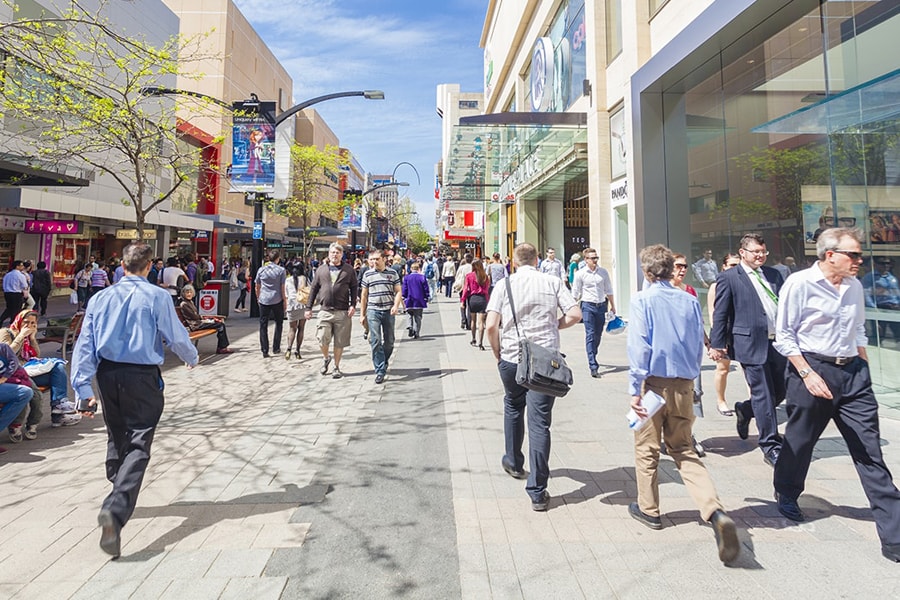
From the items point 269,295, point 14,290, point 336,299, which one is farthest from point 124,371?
point 14,290

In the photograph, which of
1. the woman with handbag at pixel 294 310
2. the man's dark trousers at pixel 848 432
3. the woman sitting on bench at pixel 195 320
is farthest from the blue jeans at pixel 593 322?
the woman sitting on bench at pixel 195 320

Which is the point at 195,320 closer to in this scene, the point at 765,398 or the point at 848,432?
the point at 765,398

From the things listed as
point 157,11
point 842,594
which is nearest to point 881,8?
point 842,594

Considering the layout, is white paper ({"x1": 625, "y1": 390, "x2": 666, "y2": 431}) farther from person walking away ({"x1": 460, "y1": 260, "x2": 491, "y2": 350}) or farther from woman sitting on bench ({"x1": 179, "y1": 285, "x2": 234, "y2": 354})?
woman sitting on bench ({"x1": 179, "y1": 285, "x2": 234, "y2": 354})

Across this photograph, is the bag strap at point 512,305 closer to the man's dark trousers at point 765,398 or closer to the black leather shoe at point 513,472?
the black leather shoe at point 513,472

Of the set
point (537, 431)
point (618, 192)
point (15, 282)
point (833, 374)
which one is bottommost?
point (537, 431)

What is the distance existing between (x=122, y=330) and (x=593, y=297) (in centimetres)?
603

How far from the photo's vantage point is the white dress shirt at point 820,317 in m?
2.89

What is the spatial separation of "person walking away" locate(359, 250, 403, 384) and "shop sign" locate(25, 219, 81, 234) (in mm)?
17945

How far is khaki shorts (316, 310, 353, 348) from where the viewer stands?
738 centimetres

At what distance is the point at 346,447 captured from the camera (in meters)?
4.56

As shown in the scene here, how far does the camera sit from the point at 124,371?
2979mm

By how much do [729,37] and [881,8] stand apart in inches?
97.3

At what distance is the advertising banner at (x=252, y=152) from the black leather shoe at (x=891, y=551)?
12.0 meters
